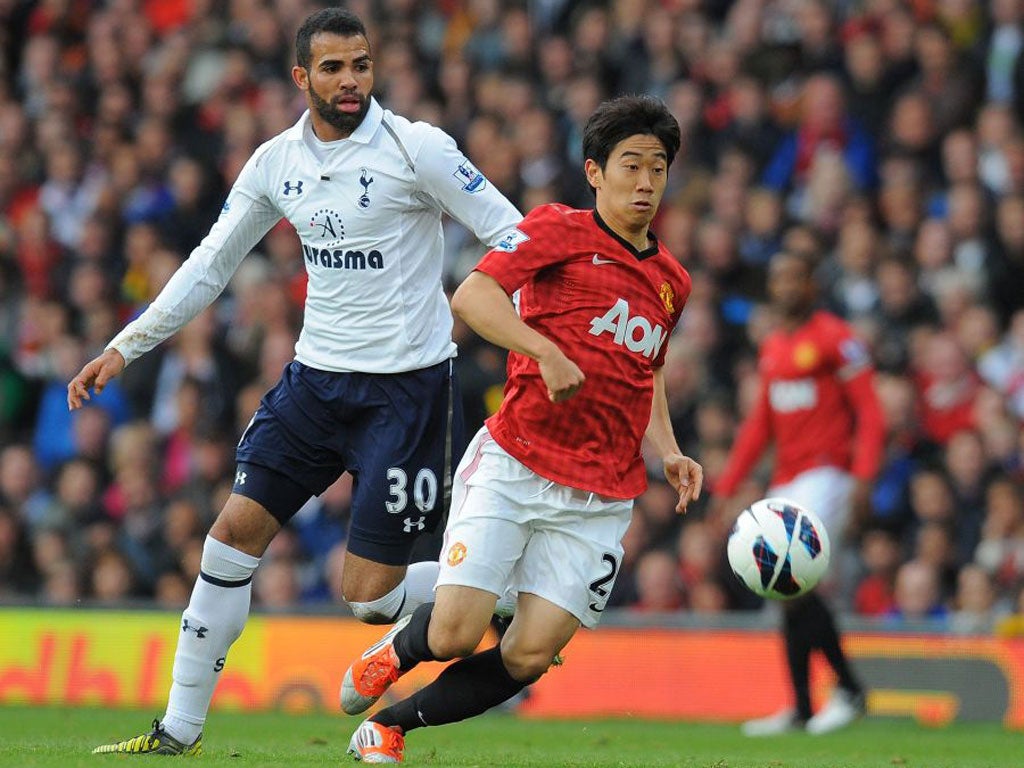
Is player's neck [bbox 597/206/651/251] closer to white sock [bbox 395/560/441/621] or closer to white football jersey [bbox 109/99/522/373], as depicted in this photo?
white football jersey [bbox 109/99/522/373]

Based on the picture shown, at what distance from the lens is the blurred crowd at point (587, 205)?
38.2 feet

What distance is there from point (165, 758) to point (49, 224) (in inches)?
420

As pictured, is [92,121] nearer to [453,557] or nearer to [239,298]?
[239,298]

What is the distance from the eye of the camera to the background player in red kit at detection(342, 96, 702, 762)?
6.39 m

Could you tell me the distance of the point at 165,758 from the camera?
6.50 meters

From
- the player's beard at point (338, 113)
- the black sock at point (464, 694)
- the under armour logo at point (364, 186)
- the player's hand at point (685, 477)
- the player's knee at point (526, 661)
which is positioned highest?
the player's beard at point (338, 113)

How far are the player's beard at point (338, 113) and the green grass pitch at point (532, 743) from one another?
2423 millimetres

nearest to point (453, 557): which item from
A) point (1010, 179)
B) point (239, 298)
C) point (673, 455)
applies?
point (673, 455)

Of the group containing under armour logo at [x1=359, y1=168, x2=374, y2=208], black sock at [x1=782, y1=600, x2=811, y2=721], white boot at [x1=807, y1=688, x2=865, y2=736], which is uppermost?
under armour logo at [x1=359, y1=168, x2=374, y2=208]

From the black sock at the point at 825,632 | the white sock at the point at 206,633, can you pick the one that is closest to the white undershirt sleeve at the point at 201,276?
the white sock at the point at 206,633

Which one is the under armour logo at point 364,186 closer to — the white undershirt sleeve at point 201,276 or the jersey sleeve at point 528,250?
the white undershirt sleeve at point 201,276

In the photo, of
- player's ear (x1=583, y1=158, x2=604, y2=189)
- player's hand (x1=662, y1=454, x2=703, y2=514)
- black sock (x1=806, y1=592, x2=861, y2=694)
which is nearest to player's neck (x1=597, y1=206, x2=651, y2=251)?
player's ear (x1=583, y1=158, x2=604, y2=189)

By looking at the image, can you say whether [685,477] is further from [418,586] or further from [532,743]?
[532,743]

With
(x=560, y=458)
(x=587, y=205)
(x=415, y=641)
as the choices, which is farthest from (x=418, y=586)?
(x=587, y=205)
